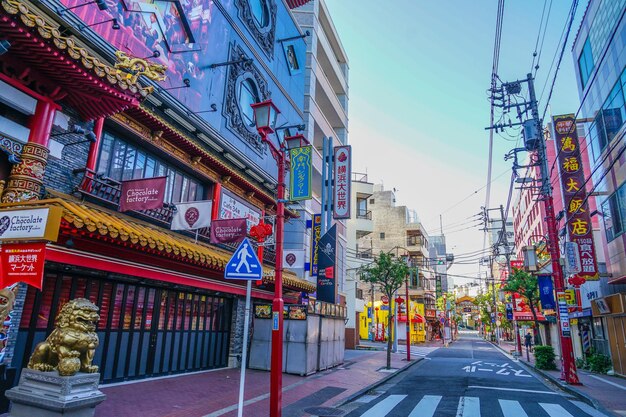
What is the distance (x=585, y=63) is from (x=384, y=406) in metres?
21.2


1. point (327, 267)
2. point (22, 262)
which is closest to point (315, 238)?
point (327, 267)

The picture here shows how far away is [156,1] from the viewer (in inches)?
513

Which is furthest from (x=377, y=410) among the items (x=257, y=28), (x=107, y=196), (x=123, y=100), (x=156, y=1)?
(x=257, y=28)

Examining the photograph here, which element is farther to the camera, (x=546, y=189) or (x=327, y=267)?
(x=327, y=267)

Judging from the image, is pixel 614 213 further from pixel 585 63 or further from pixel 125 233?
pixel 125 233

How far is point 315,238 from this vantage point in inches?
878

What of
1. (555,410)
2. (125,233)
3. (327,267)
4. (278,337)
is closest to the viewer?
(278,337)

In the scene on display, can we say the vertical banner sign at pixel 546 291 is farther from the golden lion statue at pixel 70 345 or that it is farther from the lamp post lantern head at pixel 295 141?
the golden lion statue at pixel 70 345

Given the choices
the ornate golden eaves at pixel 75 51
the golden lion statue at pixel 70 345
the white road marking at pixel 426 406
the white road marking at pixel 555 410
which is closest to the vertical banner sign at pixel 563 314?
the white road marking at pixel 555 410

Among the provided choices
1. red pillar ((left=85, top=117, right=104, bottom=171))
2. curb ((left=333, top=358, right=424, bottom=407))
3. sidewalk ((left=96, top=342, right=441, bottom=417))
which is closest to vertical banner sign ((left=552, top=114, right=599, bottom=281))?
curb ((left=333, top=358, right=424, bottom=407))

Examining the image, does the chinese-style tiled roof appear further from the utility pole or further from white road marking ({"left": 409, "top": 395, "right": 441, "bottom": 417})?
the utility pole

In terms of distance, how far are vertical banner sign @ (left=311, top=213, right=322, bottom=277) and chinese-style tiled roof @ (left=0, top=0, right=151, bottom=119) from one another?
14.2 meters

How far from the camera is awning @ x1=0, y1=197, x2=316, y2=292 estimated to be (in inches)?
306

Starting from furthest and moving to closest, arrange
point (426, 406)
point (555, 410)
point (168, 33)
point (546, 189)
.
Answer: point (546, 189) < point (168, 33) < point (426, 406) < point (555, 410)
